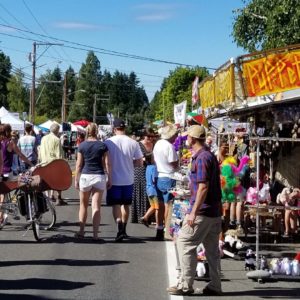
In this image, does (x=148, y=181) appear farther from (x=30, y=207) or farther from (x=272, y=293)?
(x=272, y=293)

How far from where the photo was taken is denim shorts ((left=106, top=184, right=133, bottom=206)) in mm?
10172

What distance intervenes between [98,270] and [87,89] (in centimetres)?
12968

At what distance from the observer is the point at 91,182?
395 inches

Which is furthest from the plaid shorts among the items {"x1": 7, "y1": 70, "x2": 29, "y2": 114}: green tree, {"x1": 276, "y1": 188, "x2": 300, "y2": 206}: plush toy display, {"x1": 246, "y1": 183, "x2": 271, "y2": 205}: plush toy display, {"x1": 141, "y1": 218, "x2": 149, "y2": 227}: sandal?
{"x1": 7, "y1": 70, "x2": 29, "y2": 114}: green tree

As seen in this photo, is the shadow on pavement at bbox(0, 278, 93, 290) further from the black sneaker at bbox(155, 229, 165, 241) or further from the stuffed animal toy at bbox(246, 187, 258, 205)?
the stuffed animal toy at bbox(246, 187, 258, 205)

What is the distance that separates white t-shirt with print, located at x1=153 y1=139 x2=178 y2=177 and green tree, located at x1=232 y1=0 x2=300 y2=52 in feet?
45.8

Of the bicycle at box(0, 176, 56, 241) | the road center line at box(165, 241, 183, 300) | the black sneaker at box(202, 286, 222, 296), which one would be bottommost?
the black sneaker at box(202, 286, 222, 296)

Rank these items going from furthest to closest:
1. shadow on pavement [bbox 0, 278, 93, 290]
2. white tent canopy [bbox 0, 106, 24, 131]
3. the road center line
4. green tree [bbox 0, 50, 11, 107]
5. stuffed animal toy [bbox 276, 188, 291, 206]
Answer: green tree [bbox 0, 50, 11, 107] → white tent canopy [bbox 0, 106, 24, 131] → stuffed animal toy [bbox 276, 188, 291, 206] → the road center line → shadow on pavement [bbox 0, 278, 93, 290]

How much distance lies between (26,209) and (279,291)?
4610 mm

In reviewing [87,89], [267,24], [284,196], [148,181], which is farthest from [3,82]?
[284,196]

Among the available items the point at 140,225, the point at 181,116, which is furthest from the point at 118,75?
the point at 140,225

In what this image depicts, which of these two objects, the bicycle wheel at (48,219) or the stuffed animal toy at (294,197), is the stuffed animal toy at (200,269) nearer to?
the stuffed animal toy at (294,197)

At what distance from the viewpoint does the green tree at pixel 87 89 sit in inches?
5212

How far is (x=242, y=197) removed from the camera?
10.8 m
